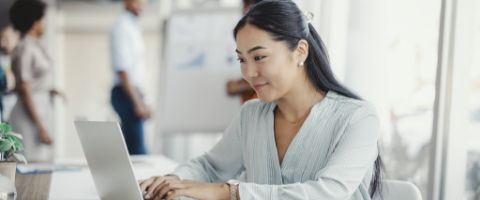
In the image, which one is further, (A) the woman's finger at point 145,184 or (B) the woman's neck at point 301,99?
(B) the woman's neck at point 301,99

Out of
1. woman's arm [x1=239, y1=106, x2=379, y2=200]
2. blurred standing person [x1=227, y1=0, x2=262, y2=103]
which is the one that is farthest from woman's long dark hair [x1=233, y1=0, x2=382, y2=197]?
blurred standing person [x1=227, y1=0, x2=262, y2=103]

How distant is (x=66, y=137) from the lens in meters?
7.91

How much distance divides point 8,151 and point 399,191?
924 mm

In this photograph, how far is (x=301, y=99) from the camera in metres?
1.51

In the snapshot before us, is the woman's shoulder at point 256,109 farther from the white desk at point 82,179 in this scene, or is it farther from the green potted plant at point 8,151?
the green potted plant at point 8,151

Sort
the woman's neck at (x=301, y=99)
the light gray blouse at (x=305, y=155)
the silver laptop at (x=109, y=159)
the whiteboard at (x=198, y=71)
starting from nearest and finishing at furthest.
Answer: the silver laptop at (x=109, y=159), the light gray blouse at (x=305, y=155), the woman's neck at (x=301, y=99), the whiteboard at (x=198, y=71)

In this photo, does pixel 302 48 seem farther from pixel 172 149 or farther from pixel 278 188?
pixel 172 149

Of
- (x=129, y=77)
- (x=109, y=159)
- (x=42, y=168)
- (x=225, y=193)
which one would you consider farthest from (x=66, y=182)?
(x=129, y=77)

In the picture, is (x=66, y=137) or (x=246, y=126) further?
(x=66, y=137)

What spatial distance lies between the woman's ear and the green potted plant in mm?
696

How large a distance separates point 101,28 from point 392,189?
270 inches

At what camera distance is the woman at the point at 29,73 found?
377cm

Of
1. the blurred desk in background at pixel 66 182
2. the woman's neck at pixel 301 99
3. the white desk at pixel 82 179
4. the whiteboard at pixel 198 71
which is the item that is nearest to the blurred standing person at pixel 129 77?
the whiteboard at pixel 198 71

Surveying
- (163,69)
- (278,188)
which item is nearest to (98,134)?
(278,188)
